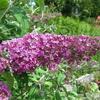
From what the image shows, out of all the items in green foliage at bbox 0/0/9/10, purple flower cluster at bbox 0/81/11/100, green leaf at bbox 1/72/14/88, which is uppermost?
green foliage at bbox 0/0/9/10

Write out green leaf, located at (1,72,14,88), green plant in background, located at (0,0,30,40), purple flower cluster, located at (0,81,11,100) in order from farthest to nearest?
green plant in background, located at (0,0,30,40) → green leaf, located at (1,72,14,88) → purple flower cluster, located at (0,81,11,100)

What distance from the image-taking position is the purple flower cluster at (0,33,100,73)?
2307 millimetres

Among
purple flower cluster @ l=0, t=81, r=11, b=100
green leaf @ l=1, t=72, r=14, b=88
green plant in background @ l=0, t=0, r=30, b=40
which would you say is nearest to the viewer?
purple flower cluster @ l=0, t=81, r=11, b=100

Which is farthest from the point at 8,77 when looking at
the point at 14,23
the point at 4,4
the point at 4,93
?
the point at 14,23

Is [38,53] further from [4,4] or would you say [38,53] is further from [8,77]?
[4,4]

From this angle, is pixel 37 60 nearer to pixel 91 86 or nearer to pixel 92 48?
pixel 92 48

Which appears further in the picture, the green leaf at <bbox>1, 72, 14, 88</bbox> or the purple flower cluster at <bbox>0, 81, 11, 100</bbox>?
the green leaf at <bbox>1, 72, 14, 88</bbox>

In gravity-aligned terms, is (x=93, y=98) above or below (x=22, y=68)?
below

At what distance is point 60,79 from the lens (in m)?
3.21

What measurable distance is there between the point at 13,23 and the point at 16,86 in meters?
0.41

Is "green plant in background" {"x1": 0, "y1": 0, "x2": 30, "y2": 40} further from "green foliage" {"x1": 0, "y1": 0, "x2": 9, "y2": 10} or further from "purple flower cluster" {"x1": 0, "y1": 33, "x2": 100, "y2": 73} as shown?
"purple flower cluster" {"x1": 0, "y1": 33, "x2": 100, "y2": 73}

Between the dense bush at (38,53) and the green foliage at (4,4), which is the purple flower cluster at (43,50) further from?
the green foliage at (4,4)

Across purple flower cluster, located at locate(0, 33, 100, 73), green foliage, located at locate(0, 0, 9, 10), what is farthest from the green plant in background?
purple flower cluster, located at locate(0, 33, 100, 73)

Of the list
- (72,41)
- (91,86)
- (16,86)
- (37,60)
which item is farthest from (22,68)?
(91,86)
